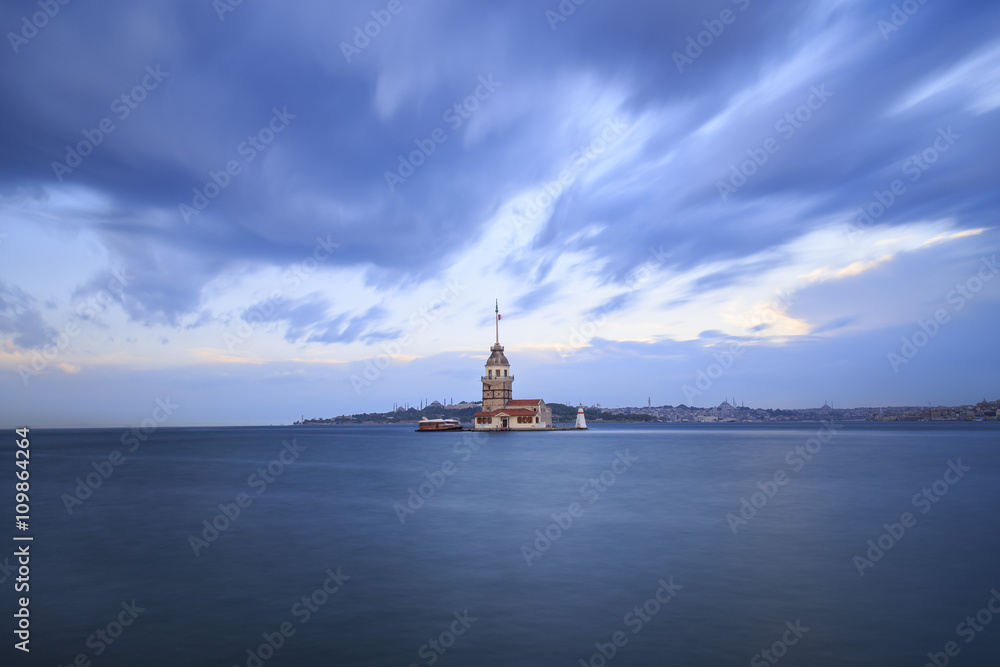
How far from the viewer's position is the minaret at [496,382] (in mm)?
131875

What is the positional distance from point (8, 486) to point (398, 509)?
31.2 m

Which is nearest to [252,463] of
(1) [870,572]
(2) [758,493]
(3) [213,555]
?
(3) [213,555]

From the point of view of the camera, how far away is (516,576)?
18.6 meters

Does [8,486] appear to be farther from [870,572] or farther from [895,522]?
[895,522]

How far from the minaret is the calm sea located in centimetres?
9262

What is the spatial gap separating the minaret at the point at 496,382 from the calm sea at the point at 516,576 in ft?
304

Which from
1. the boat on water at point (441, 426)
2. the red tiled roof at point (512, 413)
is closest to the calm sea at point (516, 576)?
the red tiled roof at point (512, 413)

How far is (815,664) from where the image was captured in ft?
38.1

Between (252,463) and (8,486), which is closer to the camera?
(8,486)

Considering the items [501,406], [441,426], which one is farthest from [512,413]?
[441,426]

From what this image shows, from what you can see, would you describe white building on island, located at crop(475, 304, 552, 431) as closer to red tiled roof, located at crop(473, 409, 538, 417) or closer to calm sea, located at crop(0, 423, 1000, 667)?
red tiled roof, located at crop(473, 409, 538, 417)

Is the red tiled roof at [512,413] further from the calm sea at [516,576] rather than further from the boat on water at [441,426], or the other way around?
the calm sea at [516,576]

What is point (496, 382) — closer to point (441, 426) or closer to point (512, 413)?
point (512, 413)

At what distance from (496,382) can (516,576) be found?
371 feet
